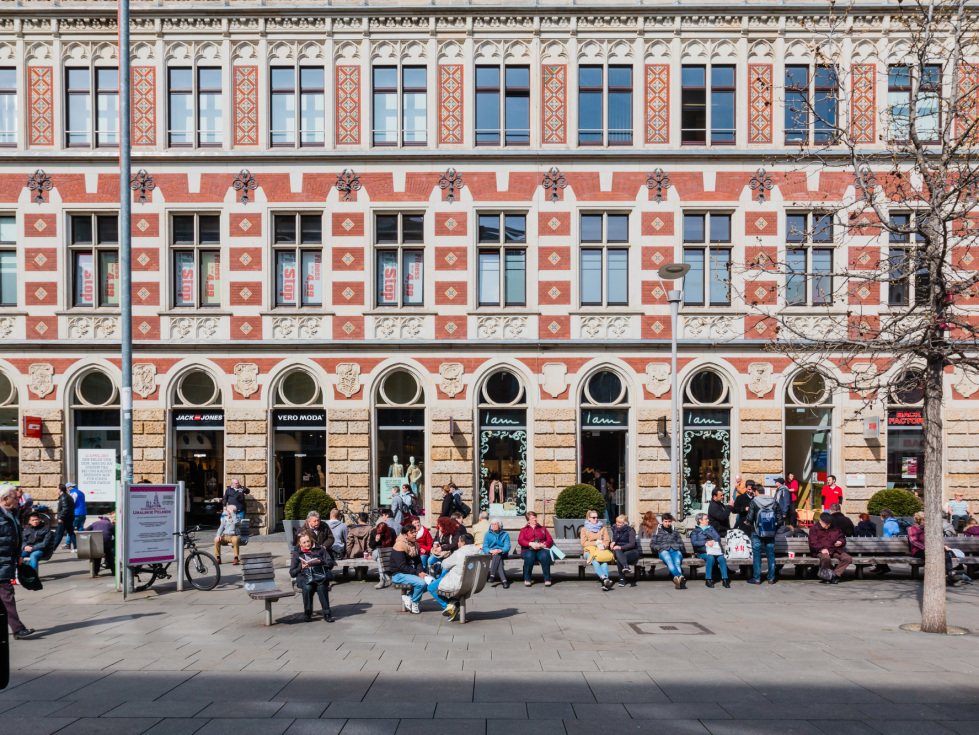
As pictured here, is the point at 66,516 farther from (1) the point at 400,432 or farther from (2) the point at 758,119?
(2) the point at 758,119

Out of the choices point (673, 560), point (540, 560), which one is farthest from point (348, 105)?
point (673, 560)

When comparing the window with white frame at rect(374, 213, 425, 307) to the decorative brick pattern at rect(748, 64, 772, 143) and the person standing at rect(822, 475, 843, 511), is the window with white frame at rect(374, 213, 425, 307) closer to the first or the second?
the decorative brick pattern at rect(748, 64, 772, 143)

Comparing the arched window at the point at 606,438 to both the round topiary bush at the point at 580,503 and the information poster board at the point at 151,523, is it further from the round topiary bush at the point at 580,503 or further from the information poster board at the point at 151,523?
the information poster board at the point at 151,523

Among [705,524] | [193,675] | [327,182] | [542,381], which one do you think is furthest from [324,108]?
[193,675]

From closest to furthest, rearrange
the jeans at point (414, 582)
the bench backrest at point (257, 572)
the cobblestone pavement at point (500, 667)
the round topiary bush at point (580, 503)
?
the cobblestone pavement at point (500, 667) → the bench backrest at point (257, 572) → the jeans at point (414, 582) → the round topiary bush at point (580, 503)

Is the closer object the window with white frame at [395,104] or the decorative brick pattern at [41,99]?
the decorative brick pattern at [41,99]

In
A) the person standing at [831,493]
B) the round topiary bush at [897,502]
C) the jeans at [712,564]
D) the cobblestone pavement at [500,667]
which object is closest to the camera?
the cobblestone pavement at [500,667]

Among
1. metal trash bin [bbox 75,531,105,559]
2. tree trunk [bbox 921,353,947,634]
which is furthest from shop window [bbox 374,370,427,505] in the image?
tree trunk [bbox 921,353,947,634]

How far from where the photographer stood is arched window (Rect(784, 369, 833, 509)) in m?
23.2

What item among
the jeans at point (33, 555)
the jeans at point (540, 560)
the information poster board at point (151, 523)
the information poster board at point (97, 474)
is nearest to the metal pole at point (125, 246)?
the information poster board at point (151, 523)

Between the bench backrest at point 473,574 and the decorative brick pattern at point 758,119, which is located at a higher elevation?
the decorative brick pattern at point 758,119

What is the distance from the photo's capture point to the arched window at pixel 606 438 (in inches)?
916

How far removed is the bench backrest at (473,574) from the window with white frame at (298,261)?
42.9 feet

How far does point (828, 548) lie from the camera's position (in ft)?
53.1
